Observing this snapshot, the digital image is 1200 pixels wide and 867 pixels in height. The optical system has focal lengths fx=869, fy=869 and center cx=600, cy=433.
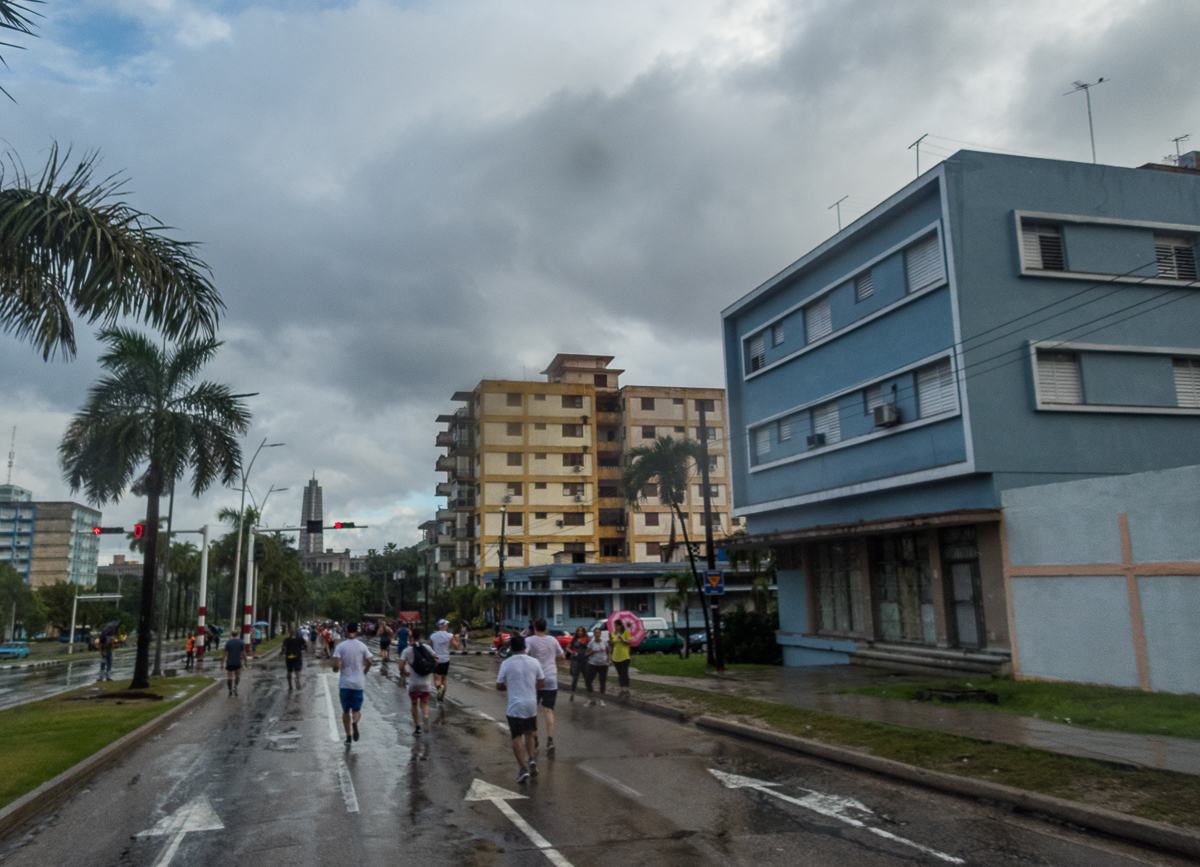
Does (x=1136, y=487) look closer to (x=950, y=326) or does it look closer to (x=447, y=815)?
(x=950, y=326)

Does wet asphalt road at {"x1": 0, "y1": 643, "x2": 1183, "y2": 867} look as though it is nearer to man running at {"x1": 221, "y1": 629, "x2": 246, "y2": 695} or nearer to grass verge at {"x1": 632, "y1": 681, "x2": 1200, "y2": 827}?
grass verge at {"x1": 632, "y1": 681, "x2": 1200, "y2": 827}

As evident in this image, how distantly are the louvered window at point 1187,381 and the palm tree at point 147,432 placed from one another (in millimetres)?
23984

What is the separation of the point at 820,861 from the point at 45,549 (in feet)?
629

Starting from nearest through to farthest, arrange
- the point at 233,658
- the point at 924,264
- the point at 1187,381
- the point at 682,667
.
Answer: the point at 1187,381 < the point at 924,264 < the point at 233,658 < the point at 682,667

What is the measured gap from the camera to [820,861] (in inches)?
262

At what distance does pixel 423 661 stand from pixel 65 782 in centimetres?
529

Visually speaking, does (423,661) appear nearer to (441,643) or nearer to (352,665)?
(352,665)

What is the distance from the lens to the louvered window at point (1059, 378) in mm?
19531

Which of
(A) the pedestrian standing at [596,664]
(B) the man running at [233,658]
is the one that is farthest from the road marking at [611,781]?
(B) the man running at [233,658]

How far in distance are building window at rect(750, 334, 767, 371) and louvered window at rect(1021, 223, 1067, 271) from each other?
9875mm

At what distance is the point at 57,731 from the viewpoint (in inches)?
568

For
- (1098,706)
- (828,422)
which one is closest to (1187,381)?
(828,422)

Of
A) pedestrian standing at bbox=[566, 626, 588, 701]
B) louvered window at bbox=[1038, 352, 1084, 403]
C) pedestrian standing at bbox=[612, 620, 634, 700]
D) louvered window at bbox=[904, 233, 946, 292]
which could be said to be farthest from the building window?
pedestrian standing at bbox=[566, 626, 588, 701]

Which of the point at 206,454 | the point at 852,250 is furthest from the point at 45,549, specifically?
the point at 852,250
